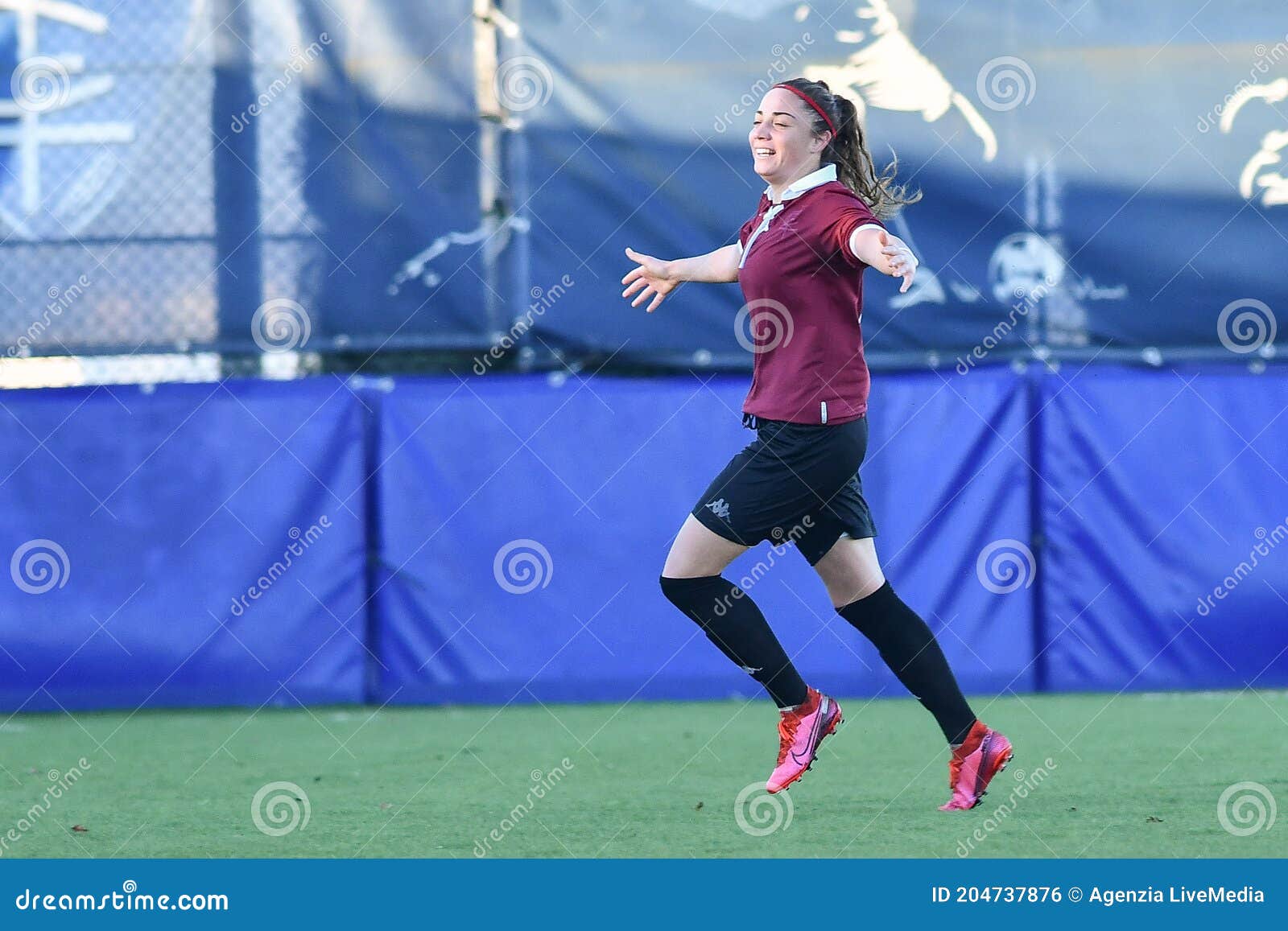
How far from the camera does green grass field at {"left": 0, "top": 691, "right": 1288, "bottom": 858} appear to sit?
3.93 meters

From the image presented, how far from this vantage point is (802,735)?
421 centimetres

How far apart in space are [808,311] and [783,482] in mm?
411

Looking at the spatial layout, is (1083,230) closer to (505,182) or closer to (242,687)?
(505,182)

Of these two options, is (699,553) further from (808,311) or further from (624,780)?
(624,780)

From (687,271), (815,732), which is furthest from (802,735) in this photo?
(687,271)

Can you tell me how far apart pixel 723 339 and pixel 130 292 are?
2451 millimetres

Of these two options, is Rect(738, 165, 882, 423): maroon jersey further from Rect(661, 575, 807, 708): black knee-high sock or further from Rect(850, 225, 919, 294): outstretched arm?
Rect(661, 575, 807, 708): black knee-high sock

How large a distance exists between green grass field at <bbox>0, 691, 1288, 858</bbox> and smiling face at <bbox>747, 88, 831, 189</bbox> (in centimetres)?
160

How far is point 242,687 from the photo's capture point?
22.8 ft

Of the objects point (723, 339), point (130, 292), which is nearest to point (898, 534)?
point (723, 339)

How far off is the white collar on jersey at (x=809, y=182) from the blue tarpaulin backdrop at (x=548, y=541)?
287 centimetres

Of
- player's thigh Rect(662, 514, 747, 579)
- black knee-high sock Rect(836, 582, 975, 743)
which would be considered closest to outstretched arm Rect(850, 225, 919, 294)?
player's thigh Rect(662, 514, 747, 579)

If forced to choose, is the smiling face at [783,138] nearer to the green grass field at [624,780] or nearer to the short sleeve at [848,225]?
the short sleeve at [848,225]

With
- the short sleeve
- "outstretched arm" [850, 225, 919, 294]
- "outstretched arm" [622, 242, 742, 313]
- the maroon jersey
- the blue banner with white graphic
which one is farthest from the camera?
the blue banner with white graphic
